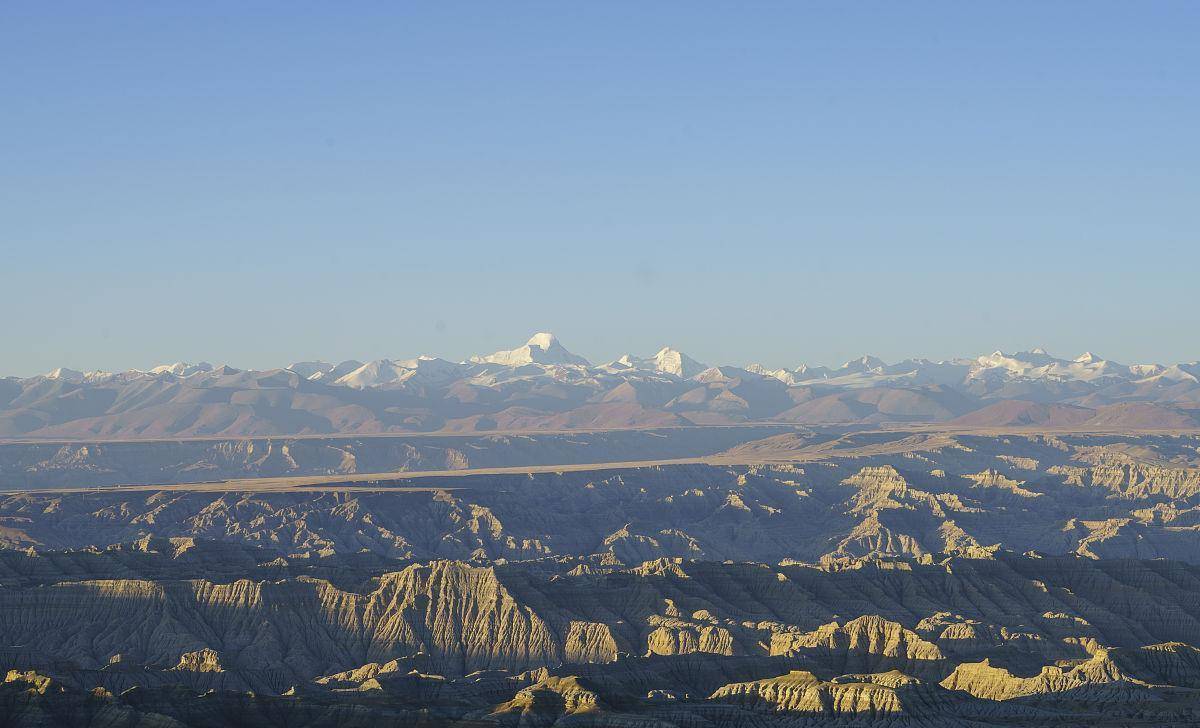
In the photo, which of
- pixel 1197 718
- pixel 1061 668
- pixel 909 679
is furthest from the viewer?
pixel 1061 668

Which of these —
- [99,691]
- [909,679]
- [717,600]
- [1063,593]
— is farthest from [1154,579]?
[99,691]

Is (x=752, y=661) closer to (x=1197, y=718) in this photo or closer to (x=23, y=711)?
(x=1197, y=718)

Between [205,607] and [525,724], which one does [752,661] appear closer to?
[525,724]

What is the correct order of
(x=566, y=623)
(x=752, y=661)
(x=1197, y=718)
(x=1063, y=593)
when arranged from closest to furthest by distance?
1. (x=1197, y=718)
2. (x=752, y=661)
3. (x=566, y=623)
4. (x=1063, y=593)

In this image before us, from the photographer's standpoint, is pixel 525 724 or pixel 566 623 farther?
pixel 566 623

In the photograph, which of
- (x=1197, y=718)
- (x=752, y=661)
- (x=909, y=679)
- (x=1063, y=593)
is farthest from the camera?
(x=1063, y=593)

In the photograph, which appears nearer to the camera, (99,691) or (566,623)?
(99,691)

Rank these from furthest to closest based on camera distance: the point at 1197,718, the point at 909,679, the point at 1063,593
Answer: the point at 1063,593, the point at 909,679, the point at 1197,718

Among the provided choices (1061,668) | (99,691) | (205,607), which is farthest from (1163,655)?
(205,607)

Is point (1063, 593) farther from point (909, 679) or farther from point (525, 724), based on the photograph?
point (525, 724)
